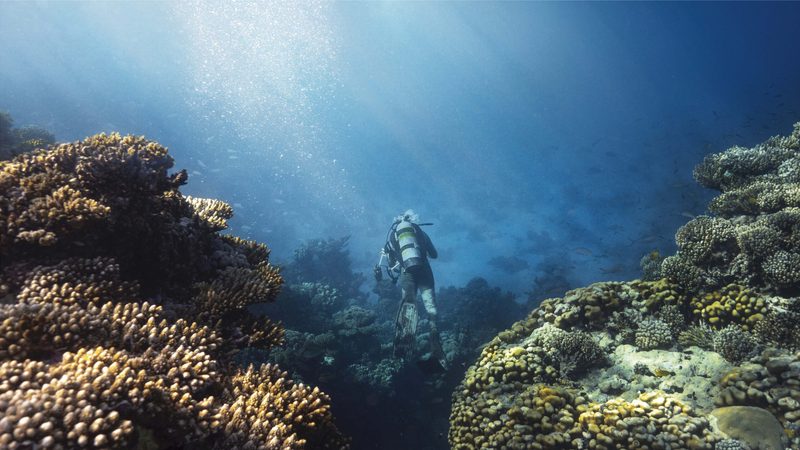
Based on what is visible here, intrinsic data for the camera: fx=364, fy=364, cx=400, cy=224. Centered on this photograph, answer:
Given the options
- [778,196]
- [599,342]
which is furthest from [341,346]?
[778,196]

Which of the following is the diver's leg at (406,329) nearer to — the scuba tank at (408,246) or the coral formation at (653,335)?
the scuba tank at (408,246)

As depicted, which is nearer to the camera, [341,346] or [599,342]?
[599,342]

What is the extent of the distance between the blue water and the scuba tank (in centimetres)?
1394

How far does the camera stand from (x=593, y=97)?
122562 mm

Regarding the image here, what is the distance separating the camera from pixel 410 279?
12.2 metres

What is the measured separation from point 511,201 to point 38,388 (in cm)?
5012

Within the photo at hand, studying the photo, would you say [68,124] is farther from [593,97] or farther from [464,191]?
[593,97]

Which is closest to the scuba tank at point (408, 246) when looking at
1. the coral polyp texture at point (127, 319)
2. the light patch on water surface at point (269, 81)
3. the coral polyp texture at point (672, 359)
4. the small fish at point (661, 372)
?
the coral polyp texture at point (672, 359)

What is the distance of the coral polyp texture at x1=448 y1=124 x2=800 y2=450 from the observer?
4176 millimetres

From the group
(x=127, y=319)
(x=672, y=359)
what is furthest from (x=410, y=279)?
(x=127, y=319)

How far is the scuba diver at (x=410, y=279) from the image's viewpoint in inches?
449

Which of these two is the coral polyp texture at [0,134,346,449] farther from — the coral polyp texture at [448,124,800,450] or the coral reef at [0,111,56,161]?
the coral reef at [0,111,56,161]

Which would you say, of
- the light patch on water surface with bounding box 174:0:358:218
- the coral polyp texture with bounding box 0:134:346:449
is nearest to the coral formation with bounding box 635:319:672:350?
the coral polyp texture with bounding box 0:134:346:449

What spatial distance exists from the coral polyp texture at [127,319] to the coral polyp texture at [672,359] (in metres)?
2.76
